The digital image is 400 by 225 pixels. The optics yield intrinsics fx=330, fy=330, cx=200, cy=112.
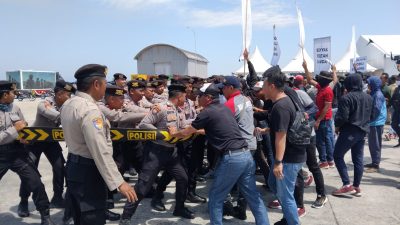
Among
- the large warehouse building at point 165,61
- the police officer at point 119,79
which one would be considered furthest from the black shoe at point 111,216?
the large warehouse building at point 165,61

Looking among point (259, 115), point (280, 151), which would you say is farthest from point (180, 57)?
point (280, 151)

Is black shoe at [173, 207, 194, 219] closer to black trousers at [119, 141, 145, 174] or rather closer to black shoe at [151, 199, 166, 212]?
black shoe at [151, 199, 166, 212]

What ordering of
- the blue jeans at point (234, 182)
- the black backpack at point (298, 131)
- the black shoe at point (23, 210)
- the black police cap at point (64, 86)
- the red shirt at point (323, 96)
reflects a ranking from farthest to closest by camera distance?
the red shirt at point (323, 96) → the black shoe at point (23, 210) → the black police cap at point (64, 86) → the blue jeans at point (234, 182) → the black backpack at point (298, 131)

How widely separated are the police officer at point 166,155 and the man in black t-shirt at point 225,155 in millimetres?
585

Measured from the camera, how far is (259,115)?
17.1 feet

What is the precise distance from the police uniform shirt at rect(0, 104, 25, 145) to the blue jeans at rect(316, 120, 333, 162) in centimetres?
574

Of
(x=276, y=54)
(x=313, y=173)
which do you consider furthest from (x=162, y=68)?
(x=313, y=173)

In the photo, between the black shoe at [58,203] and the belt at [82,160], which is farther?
the black shoe at [58,203]

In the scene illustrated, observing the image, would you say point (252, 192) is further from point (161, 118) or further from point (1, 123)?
point (1, 123)

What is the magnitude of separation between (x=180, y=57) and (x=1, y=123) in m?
22.3

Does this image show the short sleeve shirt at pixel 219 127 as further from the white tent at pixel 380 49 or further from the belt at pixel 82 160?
the white tent at pixel 380 49

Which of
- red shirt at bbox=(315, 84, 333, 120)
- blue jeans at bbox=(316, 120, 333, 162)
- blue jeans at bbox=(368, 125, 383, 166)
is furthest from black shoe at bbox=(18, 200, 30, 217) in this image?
blue jeans at bbox=(368, 125, 383, 166)

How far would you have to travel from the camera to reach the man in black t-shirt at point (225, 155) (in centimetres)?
393

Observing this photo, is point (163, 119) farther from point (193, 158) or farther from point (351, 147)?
point (351, 147)
